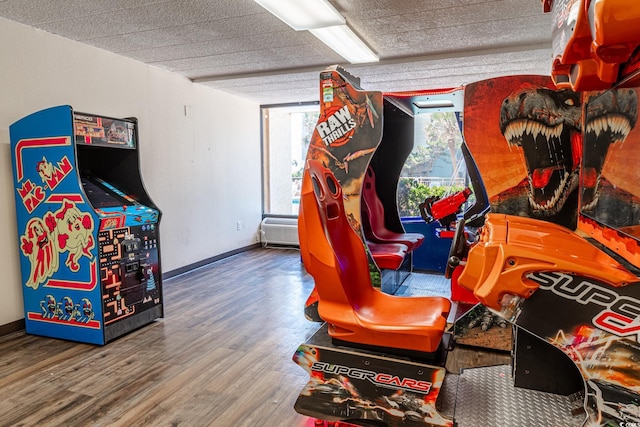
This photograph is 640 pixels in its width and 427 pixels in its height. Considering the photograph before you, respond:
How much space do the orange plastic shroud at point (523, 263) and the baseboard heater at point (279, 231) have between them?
18.3 ft

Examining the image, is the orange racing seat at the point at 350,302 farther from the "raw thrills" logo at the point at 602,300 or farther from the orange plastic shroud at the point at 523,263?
the "raw thrills" logo at the point at 602,300

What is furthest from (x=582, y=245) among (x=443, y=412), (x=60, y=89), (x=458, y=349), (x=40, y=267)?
(x=60, y=89)

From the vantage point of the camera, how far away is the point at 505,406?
81.2 inches

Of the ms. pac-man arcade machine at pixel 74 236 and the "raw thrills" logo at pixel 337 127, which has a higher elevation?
the "raw thrills" logo at pixel 337 127

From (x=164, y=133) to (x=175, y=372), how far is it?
3.15 metres

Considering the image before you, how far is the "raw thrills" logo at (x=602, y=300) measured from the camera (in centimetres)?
117

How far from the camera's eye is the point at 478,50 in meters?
4.27

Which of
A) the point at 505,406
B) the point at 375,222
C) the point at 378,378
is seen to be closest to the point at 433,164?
the point at 375,222

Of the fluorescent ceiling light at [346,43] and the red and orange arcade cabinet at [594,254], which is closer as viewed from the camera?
the red and orange arcade cabinet at [594,254]

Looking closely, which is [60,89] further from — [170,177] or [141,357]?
[141,357]

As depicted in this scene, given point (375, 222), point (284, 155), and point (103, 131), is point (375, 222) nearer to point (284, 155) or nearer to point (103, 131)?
point (103, 131)

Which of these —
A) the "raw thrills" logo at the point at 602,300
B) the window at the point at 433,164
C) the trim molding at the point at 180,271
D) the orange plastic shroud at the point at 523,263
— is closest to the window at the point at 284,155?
the trim molding at the point at 180,271

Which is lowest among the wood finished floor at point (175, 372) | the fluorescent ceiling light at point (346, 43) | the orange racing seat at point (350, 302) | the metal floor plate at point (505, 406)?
the wood finished floor at point (175, 372)

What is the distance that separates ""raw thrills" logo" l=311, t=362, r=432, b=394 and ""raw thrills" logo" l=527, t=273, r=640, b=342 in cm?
80
